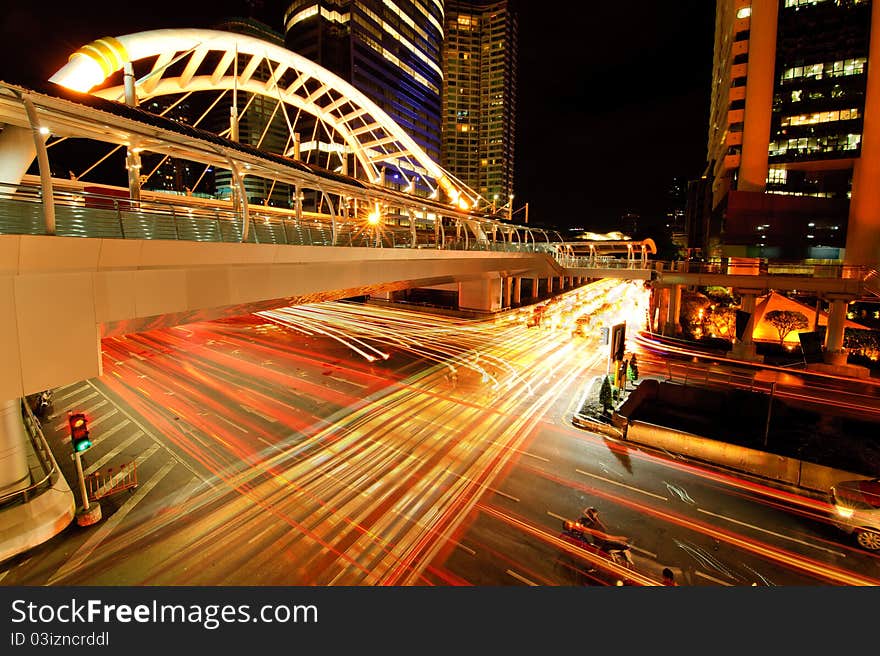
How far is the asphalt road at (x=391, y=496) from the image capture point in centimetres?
767

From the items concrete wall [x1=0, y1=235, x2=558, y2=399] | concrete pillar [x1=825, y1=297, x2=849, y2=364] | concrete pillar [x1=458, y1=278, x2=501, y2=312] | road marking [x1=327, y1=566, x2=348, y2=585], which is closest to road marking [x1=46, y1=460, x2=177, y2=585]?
concrete wall [x1=0, y1=235, x2=558, y2=399]

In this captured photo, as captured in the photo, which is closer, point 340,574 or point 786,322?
point 340,574

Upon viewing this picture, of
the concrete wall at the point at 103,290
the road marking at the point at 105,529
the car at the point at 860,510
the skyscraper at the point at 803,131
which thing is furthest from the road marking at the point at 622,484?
the skyscraper at the point at 803,131

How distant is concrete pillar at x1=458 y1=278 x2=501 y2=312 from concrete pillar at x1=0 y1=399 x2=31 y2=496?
105 ft

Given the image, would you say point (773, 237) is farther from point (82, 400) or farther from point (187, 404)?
point (82, 400)

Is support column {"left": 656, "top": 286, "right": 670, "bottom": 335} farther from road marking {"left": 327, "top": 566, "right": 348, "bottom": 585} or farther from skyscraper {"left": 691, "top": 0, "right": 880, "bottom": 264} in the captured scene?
road marking {"left": 327, "top": 566, "right": 348, "bottom": 585}

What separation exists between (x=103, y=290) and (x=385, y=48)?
10791 centimetres

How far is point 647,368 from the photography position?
22484 mm

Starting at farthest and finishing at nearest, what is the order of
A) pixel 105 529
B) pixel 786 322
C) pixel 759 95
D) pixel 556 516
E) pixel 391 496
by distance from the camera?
pixel 759 95
pixel 786 322
pixel 391 496
pixel 556 516
pixel 105 529

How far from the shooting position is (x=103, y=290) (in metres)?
7.07

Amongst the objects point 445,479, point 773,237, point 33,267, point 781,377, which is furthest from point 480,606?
point 773,237

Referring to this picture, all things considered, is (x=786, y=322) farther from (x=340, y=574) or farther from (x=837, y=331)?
(x=340, y=574)

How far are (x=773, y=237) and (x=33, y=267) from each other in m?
55.4

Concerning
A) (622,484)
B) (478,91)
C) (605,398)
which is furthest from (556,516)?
(478,91)
